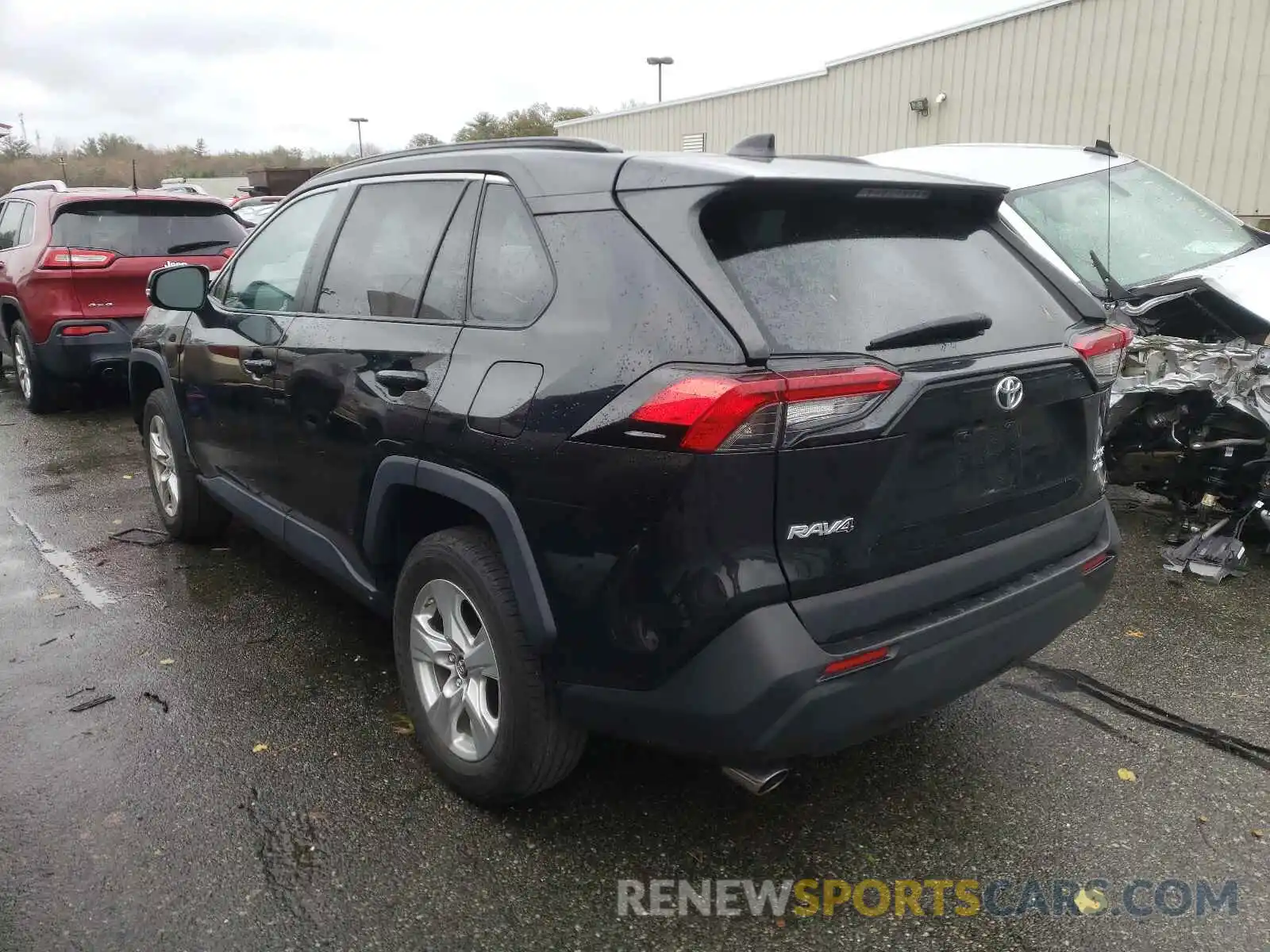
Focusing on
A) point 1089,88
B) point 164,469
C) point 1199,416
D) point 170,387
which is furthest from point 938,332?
point 1089,88

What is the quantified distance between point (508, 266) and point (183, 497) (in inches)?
116

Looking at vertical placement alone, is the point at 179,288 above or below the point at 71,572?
above

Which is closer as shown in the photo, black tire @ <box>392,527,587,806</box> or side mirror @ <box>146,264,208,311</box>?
black tire @ <box>392,527,587,806</box>

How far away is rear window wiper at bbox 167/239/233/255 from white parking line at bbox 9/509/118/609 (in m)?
3.39

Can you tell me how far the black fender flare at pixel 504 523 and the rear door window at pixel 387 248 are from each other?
0.55 metres

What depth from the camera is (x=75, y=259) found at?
775 cm

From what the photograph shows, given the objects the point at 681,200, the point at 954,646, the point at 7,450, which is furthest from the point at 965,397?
the point at 7,450

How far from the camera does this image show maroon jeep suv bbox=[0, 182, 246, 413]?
25.6 feet

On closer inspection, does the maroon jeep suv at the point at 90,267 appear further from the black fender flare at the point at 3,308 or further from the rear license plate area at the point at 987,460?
the rear license plate area at the point at 987,460

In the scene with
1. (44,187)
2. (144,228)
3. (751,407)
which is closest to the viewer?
(751,407)

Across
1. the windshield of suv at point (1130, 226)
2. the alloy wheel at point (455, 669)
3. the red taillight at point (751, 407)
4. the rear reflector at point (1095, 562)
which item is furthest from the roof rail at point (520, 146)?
the windshield of suv at point (1130, 226)

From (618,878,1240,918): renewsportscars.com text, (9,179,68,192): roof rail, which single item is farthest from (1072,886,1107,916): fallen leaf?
(9,179,68,192): roof rail

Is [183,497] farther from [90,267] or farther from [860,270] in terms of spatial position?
[90,267]

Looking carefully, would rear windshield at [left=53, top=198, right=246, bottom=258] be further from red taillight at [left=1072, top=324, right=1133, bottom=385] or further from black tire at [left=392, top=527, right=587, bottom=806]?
red taillight at [left=1072, top=324, right=1133, bottom=385]
